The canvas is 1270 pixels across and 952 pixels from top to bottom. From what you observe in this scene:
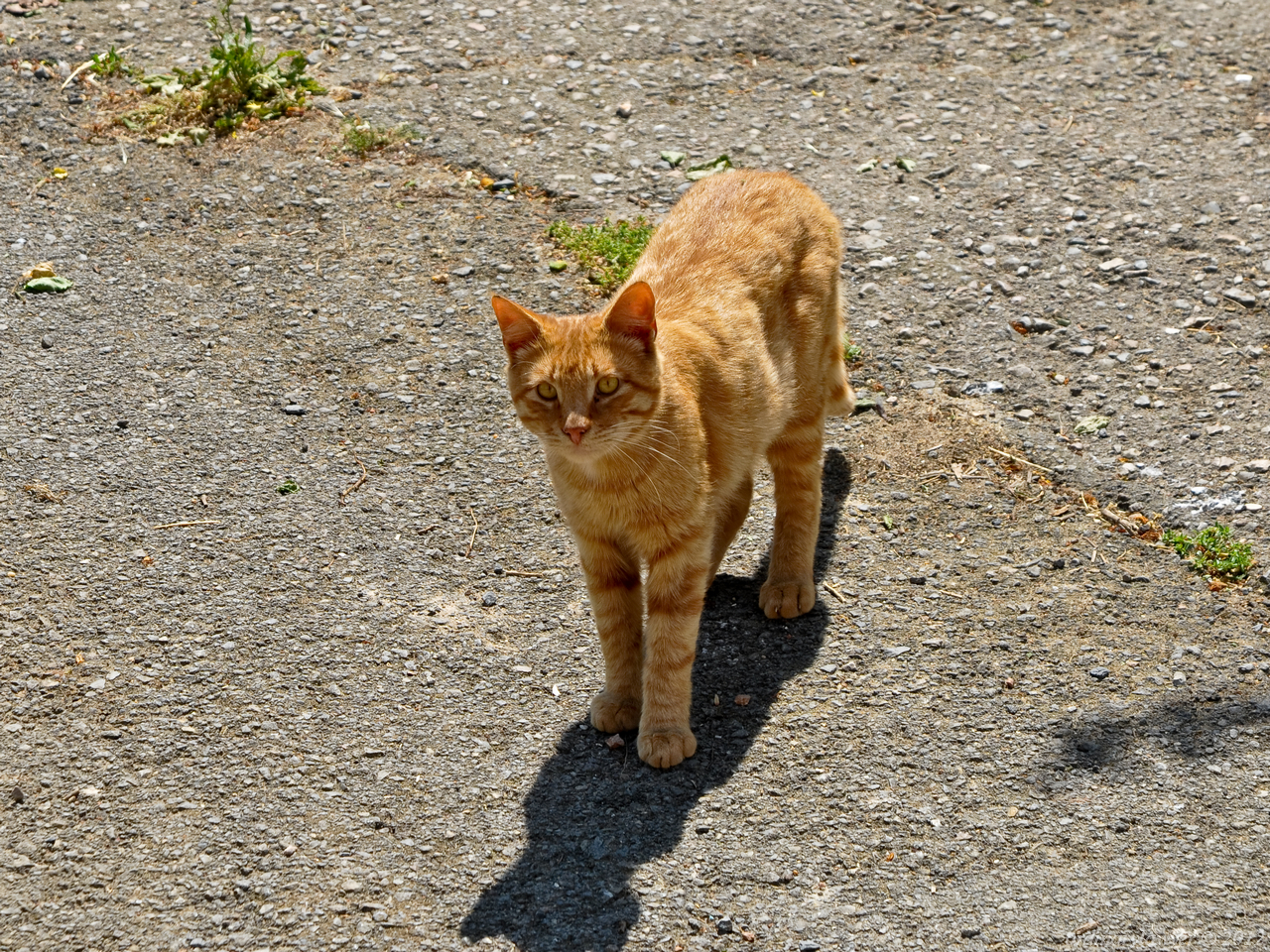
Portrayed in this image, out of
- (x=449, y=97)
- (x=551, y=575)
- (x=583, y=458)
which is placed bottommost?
(x=551, y=575)

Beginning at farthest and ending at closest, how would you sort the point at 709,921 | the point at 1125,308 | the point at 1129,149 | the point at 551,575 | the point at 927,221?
the point at 1129,149 → the point at 927,221 → the point at 1125,308 → the point at 551,575 → the point at 709,921

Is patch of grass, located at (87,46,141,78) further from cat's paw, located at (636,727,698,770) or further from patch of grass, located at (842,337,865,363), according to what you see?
cat's paw, located at (636,727,698,770)

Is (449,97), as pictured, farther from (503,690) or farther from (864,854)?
(864,854)

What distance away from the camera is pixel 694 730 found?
14.4 feet

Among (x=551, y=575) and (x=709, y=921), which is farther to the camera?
(x=551, y=575)

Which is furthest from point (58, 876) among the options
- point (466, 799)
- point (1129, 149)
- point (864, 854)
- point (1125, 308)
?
point (1129, 149)

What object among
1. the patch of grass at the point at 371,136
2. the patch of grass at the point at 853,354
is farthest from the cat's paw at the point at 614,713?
the patch of grass at the point at 371,136

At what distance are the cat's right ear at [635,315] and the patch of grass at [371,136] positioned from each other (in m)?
4.11

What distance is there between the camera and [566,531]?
5.27m

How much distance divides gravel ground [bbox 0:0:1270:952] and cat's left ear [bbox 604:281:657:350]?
1.38 meters

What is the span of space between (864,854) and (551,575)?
1796 mm

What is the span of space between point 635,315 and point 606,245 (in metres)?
2.83

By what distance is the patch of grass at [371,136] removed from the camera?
7.46m

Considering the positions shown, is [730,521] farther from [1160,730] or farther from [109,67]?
[109,67]
